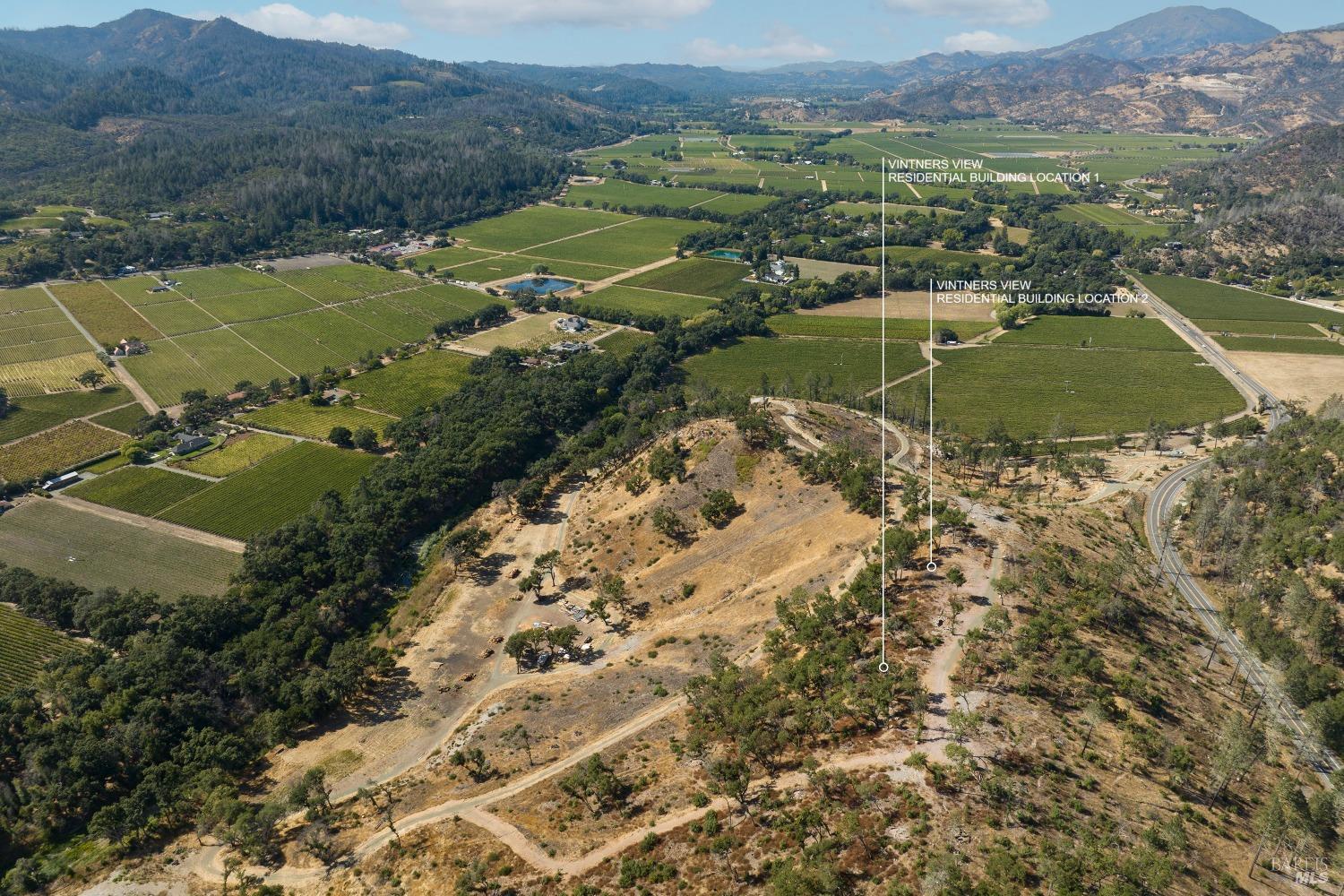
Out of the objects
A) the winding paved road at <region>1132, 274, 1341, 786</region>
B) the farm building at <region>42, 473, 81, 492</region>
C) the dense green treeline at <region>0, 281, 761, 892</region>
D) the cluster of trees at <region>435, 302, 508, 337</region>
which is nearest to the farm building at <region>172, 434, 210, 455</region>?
the farm building at <region>42, 473, 81, 492</region>

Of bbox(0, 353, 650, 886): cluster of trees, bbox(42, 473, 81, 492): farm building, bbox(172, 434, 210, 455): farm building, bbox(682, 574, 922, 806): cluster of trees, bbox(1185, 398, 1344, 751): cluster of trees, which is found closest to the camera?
bbox(682, 574, 922, 806): cluster of trees

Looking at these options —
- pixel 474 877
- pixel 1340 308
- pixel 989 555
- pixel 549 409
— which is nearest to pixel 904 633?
pixel 989 555

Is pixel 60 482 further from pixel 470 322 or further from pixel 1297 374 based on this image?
pixel 1297 374

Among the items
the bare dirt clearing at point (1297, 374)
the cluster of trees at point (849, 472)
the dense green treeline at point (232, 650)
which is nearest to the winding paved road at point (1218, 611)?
the bare dirt clearing at point (1297, 374)

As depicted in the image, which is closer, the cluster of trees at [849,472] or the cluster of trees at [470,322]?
the cluster of trees at [849,472]

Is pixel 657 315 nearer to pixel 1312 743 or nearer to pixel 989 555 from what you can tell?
pixel 989 555

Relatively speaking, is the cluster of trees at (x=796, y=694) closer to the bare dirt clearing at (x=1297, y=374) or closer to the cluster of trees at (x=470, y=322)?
the bare dirt clearing at (x=1297, y=374)

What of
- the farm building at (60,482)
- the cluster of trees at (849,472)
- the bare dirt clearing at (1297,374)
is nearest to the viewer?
the cluster of trees at (849,472)

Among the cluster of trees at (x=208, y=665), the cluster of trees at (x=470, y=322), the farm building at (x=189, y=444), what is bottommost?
the cluster of trees at (x=208, y=665)

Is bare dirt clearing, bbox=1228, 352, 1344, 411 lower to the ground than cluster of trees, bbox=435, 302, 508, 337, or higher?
lower

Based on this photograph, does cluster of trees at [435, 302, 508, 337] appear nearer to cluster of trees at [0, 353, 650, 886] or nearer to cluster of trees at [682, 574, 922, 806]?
cluster of trees at [0, 353, 650, 886]

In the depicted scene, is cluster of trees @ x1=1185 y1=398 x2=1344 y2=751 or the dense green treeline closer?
the dense green treeline
